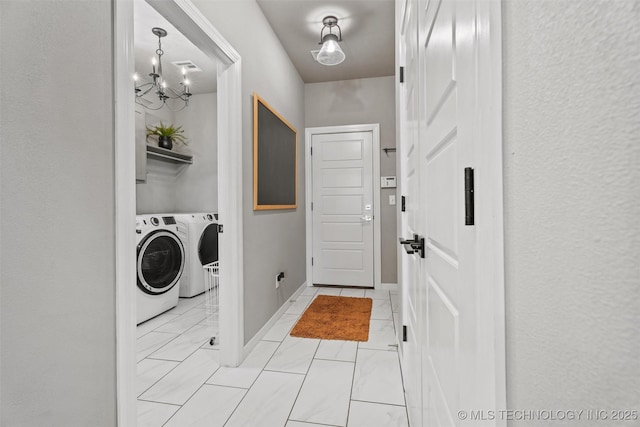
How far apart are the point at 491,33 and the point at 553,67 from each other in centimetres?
17

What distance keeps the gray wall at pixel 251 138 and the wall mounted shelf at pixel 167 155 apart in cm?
164

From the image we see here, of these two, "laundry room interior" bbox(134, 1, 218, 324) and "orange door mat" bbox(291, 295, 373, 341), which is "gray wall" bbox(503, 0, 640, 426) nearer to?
"orange door mat" bbox(291, 295, 373, 341)

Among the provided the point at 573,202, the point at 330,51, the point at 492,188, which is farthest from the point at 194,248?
the point at 573,202

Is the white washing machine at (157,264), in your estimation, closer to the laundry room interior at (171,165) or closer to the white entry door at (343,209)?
the laundry room interior at (171,165)

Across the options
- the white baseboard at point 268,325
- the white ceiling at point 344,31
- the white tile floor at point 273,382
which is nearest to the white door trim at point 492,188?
the white tile floor at point 273,382

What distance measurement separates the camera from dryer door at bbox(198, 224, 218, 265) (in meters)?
3.59

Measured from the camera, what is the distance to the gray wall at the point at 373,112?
3.87 m

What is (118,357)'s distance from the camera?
105 cm

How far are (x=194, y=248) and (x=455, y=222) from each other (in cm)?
334

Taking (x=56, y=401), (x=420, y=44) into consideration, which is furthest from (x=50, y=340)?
(x=420, y=44)

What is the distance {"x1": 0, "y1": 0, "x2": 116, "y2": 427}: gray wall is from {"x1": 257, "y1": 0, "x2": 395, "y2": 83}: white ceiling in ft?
6.39

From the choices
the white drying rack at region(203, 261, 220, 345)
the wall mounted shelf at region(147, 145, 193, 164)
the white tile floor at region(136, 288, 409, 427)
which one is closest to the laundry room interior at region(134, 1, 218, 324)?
the wall mounted shelf at region(147, 145, 193, 164)

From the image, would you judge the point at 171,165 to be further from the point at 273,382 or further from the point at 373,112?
the point at 273,382

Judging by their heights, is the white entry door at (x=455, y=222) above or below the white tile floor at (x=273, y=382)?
above
